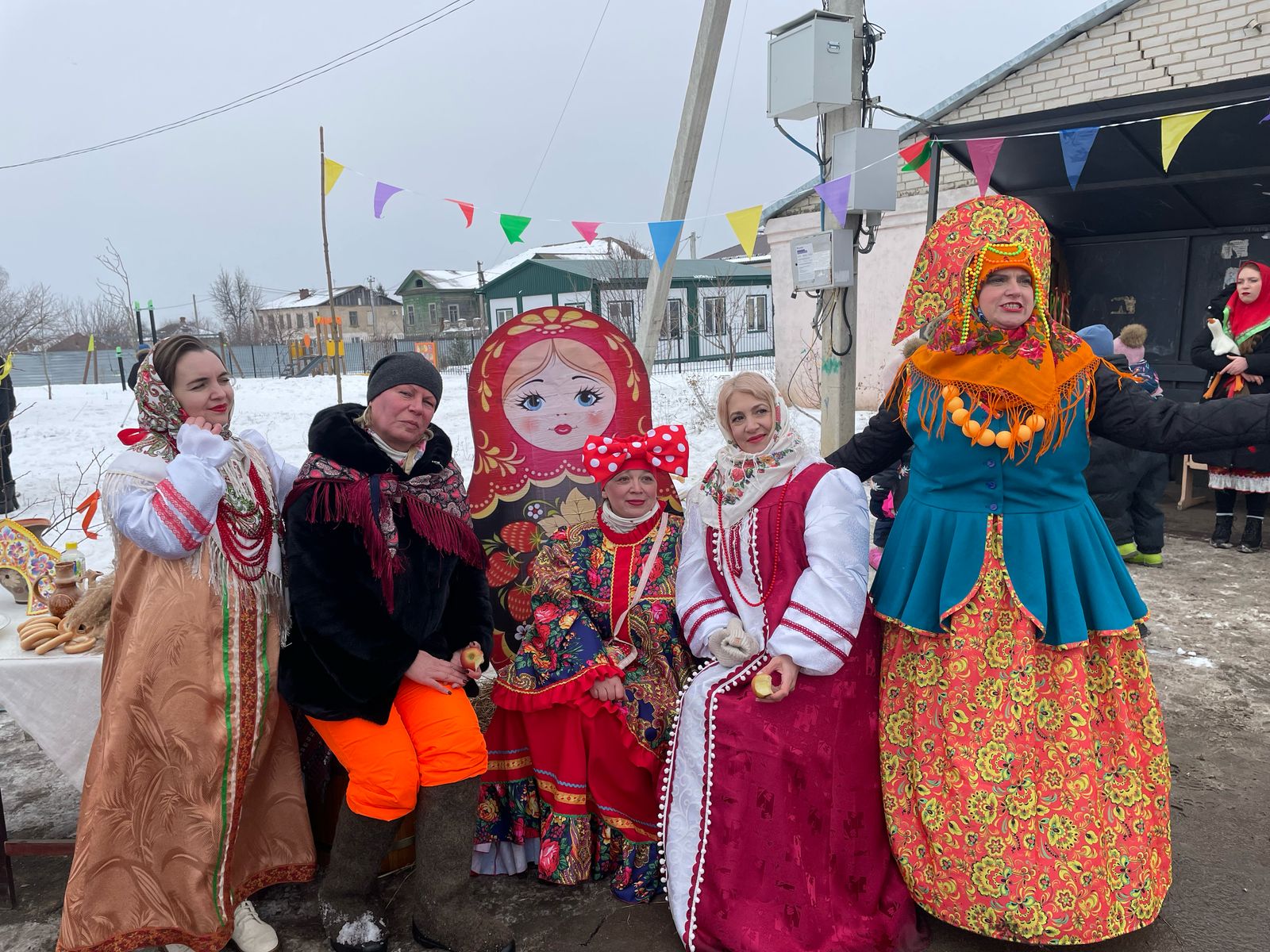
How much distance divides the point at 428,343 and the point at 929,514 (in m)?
21.2

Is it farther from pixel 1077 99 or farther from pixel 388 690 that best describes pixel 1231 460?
pixel 388 690

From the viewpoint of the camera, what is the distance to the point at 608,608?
2506 millimetres

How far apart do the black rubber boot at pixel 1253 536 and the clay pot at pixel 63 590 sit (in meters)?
6.54

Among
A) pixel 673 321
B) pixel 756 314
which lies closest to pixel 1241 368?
pixel 673 321

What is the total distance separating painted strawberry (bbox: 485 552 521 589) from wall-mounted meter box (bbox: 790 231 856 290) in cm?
328

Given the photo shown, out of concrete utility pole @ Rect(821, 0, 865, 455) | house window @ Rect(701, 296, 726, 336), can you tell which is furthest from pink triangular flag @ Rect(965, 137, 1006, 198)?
house window @ Rect(701, 296, 726, 336)

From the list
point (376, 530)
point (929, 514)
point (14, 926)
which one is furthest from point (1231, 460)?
point (14, 926)

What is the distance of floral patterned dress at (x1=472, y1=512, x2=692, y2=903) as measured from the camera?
2.35 metres

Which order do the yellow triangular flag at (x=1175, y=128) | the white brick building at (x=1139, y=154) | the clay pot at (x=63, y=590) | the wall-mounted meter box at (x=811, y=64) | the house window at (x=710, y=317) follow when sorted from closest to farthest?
the clay pot at (x=63, y=590) < the yellow triangular flag at (x=1175, y=128) < the wall-mounted meter box at (x=811, y=64) < the white brick building at (x=1139, y=154) < the house window at (x=710, y=317)

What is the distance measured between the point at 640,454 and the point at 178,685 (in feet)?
4.37

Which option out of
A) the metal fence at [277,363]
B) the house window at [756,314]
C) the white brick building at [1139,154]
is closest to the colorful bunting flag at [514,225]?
the white brick building at [1139,154]

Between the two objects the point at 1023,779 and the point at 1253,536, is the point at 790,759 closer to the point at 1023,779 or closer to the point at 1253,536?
the point at 1023,779

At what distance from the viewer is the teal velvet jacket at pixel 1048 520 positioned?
202 cm

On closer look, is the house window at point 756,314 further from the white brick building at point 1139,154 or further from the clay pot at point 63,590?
the clay pot at point 63,590
